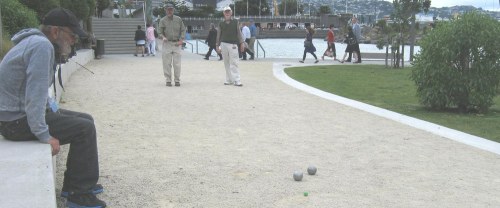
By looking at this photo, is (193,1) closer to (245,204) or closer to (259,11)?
(259,11)

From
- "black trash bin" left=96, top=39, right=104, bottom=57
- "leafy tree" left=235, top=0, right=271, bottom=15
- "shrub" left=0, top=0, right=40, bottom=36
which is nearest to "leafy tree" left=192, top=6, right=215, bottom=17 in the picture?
"leafy tree" left=235, top=0, right=271, bottom=15

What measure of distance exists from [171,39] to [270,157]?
6860mm

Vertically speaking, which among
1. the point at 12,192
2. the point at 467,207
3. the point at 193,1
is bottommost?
the point at 467,207

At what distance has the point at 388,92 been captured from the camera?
43.3 ft

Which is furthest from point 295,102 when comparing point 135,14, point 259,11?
point 259,11

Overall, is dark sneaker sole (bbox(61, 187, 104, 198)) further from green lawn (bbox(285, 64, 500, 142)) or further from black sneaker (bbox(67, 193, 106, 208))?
green lawn (bbox(285, 64, 500, 142))

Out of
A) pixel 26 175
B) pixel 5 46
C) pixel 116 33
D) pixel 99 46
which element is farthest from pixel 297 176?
pixel 116 33

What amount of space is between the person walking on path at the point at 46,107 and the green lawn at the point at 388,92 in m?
5.43

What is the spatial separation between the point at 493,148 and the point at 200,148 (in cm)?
335

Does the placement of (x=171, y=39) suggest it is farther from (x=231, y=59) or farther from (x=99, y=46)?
(x=99, y=46)

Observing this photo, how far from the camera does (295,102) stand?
10500 mm

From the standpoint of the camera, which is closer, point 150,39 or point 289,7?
point 150,39

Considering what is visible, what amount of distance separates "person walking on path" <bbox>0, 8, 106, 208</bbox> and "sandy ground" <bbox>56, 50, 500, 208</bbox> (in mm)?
324

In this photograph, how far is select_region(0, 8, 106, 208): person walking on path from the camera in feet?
12.6
